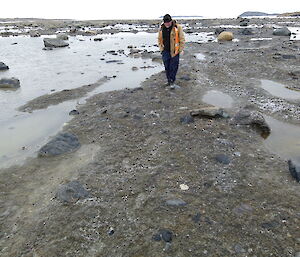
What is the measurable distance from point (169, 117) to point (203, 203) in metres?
4.39

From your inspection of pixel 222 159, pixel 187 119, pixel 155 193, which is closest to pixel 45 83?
pixel 187 119

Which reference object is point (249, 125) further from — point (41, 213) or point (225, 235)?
point (41, 213)

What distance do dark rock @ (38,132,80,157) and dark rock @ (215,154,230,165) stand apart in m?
3.52

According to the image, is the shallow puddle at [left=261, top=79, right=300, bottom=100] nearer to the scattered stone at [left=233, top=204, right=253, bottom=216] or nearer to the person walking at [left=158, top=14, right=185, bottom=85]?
the person walking at [left=158, top=14, right=185, bottom=85]

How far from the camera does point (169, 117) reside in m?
9.30

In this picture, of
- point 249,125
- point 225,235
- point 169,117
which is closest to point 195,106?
point 169,117

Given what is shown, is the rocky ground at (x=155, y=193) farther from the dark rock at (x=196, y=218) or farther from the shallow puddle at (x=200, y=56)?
the shallow puddle at (x=200, y=56)

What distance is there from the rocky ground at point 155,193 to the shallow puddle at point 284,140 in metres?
0.30

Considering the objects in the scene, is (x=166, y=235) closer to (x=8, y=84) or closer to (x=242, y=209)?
(x=242, y=209)

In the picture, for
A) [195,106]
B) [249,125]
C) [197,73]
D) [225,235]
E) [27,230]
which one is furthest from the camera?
[197,73]

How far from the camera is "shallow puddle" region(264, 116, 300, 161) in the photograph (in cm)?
708

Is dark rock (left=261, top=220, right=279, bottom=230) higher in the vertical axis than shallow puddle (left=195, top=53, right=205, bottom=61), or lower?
higher

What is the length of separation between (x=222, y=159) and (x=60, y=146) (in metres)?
3.93

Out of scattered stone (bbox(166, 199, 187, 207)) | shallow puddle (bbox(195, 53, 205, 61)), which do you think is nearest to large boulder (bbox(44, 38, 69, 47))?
shallow puddle (bbox(195, 53, 205, 61))
